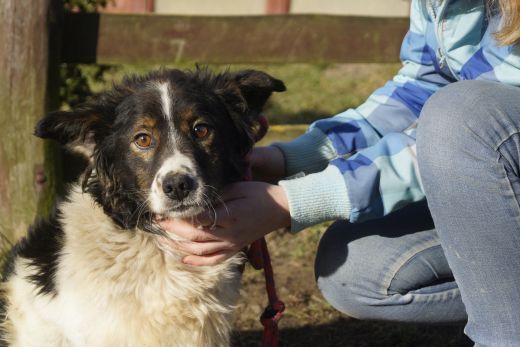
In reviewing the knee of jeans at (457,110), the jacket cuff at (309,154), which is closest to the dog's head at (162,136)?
the jacket cuff at (309,154)

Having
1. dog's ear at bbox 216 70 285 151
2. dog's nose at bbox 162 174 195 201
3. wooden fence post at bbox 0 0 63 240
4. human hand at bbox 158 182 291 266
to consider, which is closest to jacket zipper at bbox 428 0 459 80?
dog's ear at bbox 216 70 285 151

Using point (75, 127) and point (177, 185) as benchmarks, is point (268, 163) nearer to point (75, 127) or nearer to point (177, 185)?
point (177, 185)

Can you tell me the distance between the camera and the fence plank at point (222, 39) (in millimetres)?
3883

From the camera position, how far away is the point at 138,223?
263 centimetres

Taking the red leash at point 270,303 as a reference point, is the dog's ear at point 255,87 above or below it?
above

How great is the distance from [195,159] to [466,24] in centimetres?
108

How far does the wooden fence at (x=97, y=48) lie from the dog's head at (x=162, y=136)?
971 millimetres

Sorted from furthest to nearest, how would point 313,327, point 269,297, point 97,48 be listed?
1. point 97,48
2. point 313,327
3. point 269,297

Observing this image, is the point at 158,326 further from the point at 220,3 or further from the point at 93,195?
the point at 220,3

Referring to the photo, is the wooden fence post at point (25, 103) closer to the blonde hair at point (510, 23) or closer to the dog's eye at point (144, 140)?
the dog's eye at point (144, 140)

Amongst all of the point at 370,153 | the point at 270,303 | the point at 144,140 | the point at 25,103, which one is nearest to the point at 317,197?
the point at 370,153

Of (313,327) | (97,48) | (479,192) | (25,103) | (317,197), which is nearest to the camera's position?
(479,192)

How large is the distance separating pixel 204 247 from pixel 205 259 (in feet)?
0.25

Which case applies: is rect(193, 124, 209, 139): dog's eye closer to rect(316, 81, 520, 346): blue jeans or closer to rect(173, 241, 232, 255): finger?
rect(173, 241, 232, 255): finger
